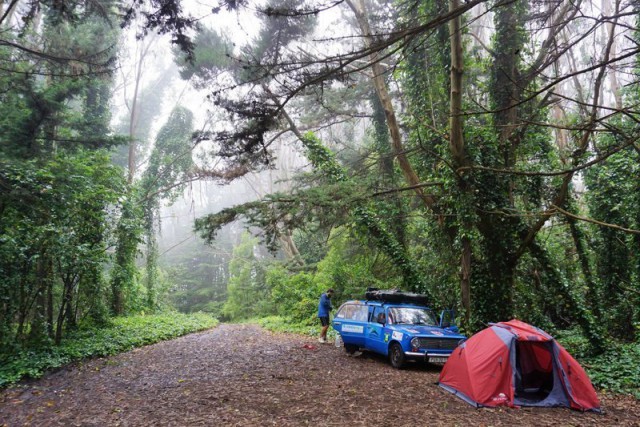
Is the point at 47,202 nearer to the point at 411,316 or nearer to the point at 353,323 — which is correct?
the point at 353,323

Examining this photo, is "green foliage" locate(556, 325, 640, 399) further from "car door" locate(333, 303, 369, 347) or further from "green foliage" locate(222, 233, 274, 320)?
"green foliage" locate(222, 233, 274, 320)

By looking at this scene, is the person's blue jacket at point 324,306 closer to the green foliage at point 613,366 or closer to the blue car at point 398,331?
the blue car at point 398,331

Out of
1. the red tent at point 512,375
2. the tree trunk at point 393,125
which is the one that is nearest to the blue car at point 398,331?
the red tent at point 512,375

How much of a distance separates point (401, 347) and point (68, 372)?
737cm

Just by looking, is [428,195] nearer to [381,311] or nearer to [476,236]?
[476,236]

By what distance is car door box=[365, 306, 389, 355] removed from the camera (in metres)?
10.5

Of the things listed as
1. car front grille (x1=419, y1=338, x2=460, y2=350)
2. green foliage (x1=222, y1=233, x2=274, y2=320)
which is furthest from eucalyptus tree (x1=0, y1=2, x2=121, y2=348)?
green foliage (x1=222, y1=233, x2=274, y2=320)

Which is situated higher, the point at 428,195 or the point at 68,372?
the point at 428,195

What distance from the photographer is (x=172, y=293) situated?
39.4 meters

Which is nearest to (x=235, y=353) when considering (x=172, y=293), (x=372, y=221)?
(x=372, y=221)

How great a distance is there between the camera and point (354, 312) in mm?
12055

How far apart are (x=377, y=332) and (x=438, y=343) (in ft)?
5.42

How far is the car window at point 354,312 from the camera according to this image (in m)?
11.7

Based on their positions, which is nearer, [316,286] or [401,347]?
[401,347]
